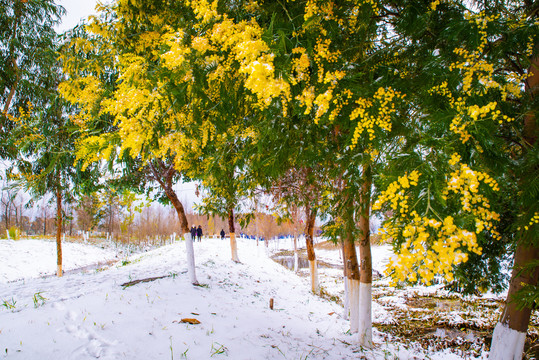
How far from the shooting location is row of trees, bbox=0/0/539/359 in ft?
7.41

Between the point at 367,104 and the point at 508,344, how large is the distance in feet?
13.3

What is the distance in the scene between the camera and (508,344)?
415 cm

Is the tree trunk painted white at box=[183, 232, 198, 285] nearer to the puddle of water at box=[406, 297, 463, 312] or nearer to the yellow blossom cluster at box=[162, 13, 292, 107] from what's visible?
the yellow blossom cluster at box=[162, 13, 292, 107]

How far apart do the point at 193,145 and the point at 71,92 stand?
→ 259 cm

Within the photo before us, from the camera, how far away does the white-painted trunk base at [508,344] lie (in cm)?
412

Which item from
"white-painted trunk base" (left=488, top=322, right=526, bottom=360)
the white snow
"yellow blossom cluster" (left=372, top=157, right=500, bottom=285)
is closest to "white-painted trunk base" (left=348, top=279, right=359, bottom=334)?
"white-painted trunk base" (left=488, top=322, right=526, bottom=360)

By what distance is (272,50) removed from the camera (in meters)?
2.63

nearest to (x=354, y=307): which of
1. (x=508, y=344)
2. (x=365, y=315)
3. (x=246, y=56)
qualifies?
(x=365, y=315)

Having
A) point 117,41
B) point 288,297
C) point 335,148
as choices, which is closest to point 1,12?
point 117,41

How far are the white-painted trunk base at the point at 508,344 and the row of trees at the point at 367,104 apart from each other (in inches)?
0.8

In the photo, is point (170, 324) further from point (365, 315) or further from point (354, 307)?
point (354, 307)

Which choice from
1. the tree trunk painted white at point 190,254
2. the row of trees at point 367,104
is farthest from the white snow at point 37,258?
the row of trees at point 367,104

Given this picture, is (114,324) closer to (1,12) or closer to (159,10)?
(159,10)

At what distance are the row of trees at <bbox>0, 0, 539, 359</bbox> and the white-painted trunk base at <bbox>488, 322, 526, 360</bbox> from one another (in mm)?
20
